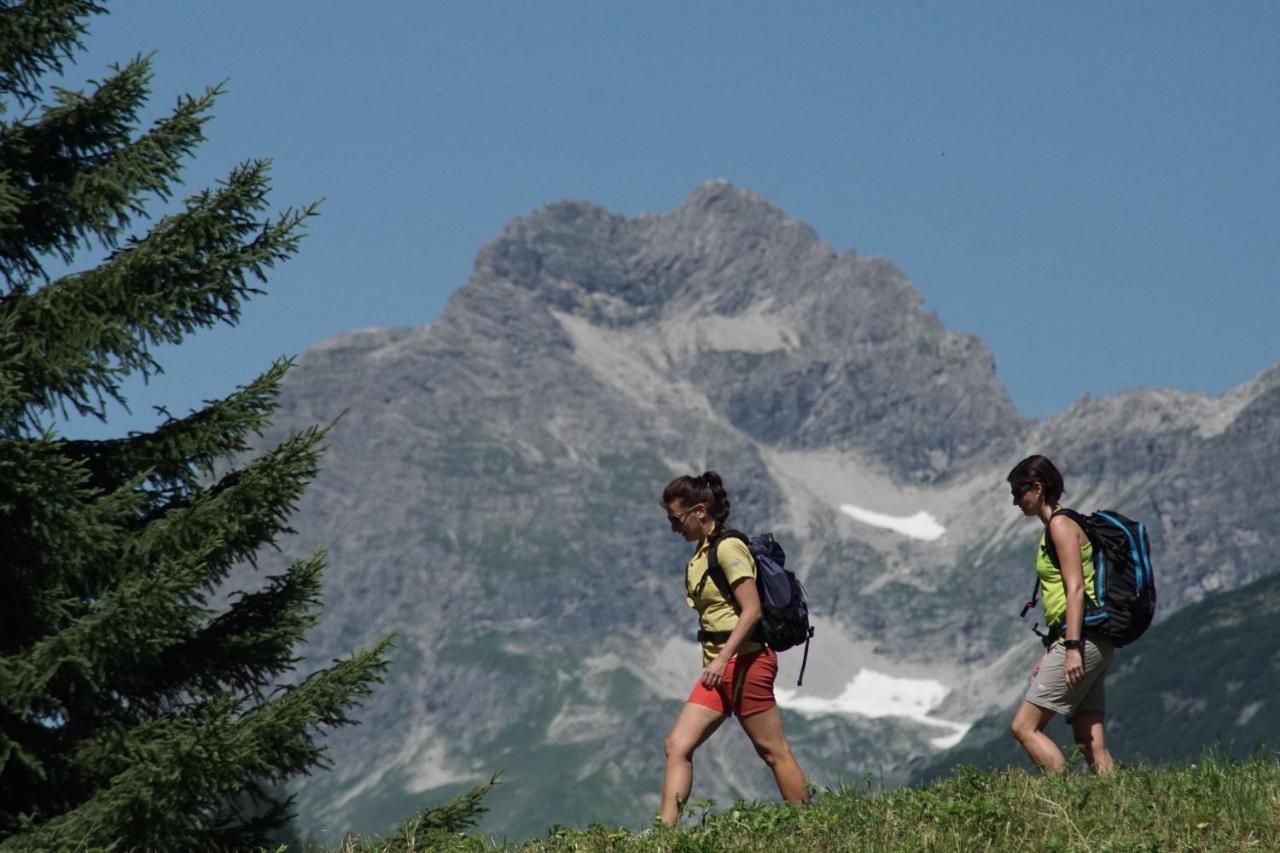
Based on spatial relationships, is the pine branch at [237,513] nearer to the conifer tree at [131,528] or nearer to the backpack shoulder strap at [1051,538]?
the conifer tree at [131,528]

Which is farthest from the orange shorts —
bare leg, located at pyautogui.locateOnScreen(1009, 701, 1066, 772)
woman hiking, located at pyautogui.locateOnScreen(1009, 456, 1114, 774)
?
woman hiking, located at pyautogui.locateOnScreen(1009, 456, 1114, 774)

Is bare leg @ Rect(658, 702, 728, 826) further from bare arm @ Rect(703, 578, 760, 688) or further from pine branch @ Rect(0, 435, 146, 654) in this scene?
pine branch @ Rect(0, 435, 146, 654)

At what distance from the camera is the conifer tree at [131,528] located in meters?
13.2

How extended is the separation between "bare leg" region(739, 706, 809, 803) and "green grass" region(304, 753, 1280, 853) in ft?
1.14

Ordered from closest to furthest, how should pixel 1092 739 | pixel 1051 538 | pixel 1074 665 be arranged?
pixel 1074 665
pixel 1051 538
pixel 1092 739

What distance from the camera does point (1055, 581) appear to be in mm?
13906

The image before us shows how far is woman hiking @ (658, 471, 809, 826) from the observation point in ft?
42.9

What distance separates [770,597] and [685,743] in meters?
1.20

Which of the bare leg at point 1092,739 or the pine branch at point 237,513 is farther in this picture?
the pine branch at point 237,513

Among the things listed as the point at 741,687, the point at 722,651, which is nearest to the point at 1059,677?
the point at 741,687

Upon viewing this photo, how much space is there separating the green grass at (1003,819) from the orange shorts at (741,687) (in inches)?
33.1

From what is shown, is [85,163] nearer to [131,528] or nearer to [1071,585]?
[131,528]

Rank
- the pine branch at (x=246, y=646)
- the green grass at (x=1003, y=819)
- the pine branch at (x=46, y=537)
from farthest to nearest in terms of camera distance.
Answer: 1. the pine branch at (x=246, y=646)
2. the pine branch at (x=46, y=537)
3. the green grass at (x=1003, y=819)

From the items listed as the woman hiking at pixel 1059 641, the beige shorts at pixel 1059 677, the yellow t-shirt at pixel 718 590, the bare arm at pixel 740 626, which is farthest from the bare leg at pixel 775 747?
the beige shorts at pixel 1059 677
